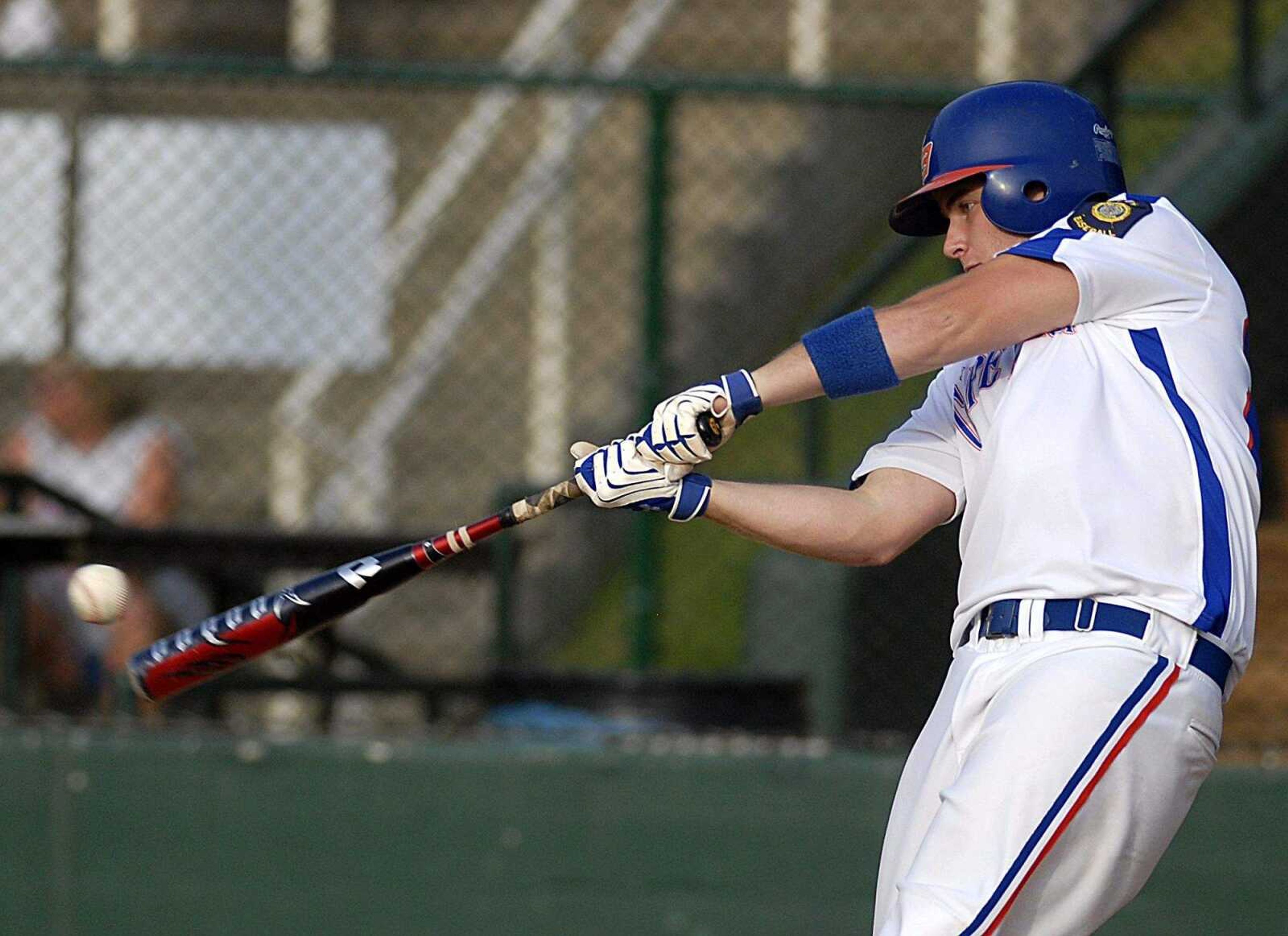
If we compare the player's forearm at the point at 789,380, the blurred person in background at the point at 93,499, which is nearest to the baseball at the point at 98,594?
the player's forearm at the point at 789,380

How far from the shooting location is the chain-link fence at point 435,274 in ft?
18.6

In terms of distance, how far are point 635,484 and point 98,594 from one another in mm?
1179

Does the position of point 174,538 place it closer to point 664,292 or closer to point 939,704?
point 664,292

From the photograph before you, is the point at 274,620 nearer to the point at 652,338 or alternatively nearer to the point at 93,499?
the point at 652,338

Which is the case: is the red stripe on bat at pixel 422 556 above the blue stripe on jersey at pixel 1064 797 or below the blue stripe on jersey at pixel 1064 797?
above

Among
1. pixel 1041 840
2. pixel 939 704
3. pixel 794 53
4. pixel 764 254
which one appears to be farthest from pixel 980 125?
pixel 794 53

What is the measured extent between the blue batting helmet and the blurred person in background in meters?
3.59

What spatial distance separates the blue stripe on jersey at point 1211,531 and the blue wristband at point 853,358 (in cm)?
45

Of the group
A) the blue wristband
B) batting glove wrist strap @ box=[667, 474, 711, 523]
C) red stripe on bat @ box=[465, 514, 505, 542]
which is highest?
the blue wristband

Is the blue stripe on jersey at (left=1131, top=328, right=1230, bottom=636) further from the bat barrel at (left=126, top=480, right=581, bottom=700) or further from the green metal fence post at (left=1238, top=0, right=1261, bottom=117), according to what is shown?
the green metal fence post at (left=1238, top=0, right=1261, bottom=117)

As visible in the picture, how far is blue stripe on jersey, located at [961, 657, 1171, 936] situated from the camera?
2828mm

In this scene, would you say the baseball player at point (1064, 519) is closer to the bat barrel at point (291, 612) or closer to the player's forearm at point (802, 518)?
the player's forearm at point (802, 518)

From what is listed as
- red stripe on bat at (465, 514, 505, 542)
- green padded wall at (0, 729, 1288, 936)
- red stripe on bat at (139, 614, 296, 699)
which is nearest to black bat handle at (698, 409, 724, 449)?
red stripe on bat at (465, 514, 505, 542)

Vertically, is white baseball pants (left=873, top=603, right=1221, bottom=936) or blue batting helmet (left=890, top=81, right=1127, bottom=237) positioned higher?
blue batting helmet (left=890, top=81, right=1127, bottom=237)
